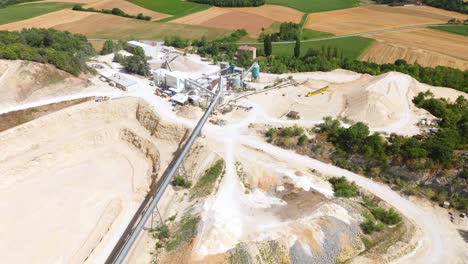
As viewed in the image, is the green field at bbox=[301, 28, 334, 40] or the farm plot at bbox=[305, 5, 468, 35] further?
the farm plot at bbox=[305, 5, 468, 35]

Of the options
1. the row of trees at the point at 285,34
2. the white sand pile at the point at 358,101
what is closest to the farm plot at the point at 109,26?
the row of trees at the point at 285,34

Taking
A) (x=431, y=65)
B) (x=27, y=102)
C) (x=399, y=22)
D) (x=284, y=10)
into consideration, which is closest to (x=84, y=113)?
(x=27, y=102)

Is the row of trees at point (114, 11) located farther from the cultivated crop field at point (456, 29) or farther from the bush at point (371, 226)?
the bush at point (371, 226)

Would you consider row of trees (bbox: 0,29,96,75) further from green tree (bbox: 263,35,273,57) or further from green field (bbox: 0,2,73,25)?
green field (bbox: 0,2,73,25)

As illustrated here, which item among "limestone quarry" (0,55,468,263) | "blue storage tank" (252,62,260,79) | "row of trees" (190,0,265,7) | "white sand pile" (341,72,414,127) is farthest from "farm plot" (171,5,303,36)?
"white sand pile" (341,72,414,127)

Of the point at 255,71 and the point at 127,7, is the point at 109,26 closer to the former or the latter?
the point at 127,7

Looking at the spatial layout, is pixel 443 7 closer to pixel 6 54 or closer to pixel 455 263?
pixel 455 263
